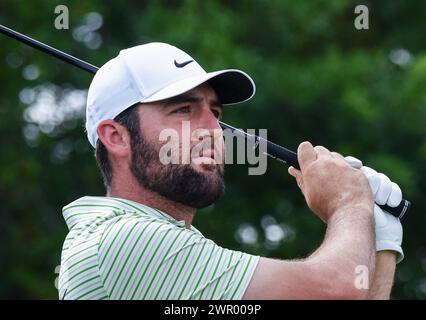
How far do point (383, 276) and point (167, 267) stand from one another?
627 millimetres

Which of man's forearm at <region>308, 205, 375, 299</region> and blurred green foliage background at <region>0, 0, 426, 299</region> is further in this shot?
blurred green foliage background at <region>0, 0, 426, 299</region>

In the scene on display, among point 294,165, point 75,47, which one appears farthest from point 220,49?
point 294,165

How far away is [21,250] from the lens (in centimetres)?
1273

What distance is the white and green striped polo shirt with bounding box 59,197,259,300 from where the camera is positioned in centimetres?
325

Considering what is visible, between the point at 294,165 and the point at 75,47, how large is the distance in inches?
346

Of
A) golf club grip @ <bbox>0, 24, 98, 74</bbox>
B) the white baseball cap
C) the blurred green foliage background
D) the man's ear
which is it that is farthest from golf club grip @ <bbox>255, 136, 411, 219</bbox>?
the blurred green foliage background

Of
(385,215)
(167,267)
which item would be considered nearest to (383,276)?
(385,215)

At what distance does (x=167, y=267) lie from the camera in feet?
10.7

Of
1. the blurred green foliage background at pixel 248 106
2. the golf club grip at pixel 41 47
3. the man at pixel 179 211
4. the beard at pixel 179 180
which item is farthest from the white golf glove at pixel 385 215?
the blurred green foliage background at pixel 248 106

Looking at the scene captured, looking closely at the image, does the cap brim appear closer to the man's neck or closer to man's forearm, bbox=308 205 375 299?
the man's neck

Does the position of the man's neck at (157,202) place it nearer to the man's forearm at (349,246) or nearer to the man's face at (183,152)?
the man's face at (183,152)

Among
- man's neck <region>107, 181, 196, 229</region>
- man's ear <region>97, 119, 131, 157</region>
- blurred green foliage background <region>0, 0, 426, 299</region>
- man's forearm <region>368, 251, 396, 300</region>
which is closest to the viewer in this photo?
man's forearm <region>368, 251, 396, 300</region>

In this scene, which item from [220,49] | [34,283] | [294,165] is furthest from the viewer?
[34,283]
